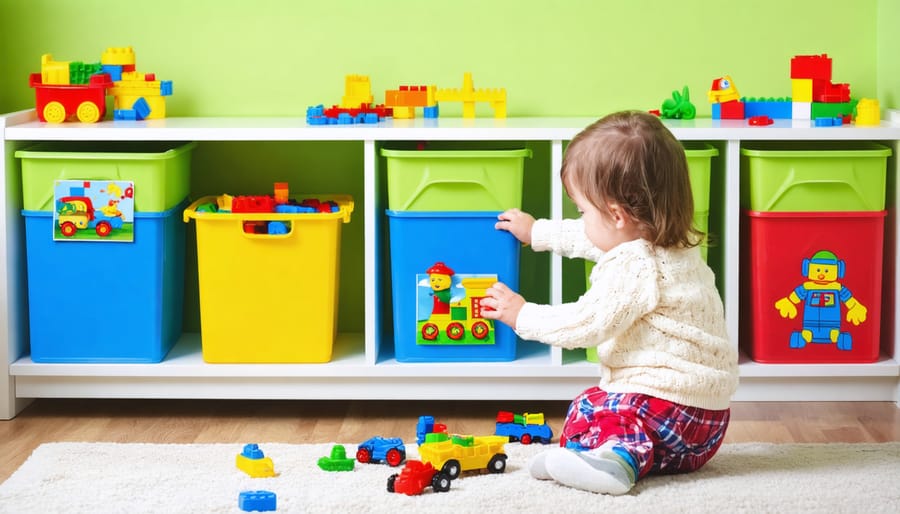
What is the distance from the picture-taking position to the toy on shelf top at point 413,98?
2.46 m

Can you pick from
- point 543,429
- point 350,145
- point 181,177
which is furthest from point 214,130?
point 543,429

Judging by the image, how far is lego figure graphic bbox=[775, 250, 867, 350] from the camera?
2250 millimetres

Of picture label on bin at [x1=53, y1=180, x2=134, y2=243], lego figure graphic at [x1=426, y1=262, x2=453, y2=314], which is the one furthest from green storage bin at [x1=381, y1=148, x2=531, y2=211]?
Result: picture label on bin at [x1=53, y1=180, x2=134, y2=243]

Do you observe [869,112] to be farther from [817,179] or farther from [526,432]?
[526,432]

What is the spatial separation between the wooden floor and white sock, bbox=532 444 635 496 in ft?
1.60

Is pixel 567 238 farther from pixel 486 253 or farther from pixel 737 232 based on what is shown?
pixel 737 232

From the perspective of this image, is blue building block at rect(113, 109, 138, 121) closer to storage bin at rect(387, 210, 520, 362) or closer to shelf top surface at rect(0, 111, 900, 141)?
shelf top surface at rect(0, 111, 900, 141)

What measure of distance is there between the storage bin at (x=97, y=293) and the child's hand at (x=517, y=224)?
0.65 meters

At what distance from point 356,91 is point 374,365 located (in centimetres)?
61

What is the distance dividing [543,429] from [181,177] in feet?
3.01

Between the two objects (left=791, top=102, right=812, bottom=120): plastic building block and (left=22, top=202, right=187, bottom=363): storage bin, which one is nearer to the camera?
(left=22, top=202, right=187, bottom=363): storage bin

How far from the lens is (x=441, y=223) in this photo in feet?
7.30

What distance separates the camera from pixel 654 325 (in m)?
1.78

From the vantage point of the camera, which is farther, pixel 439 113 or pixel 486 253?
pixel 439 113
